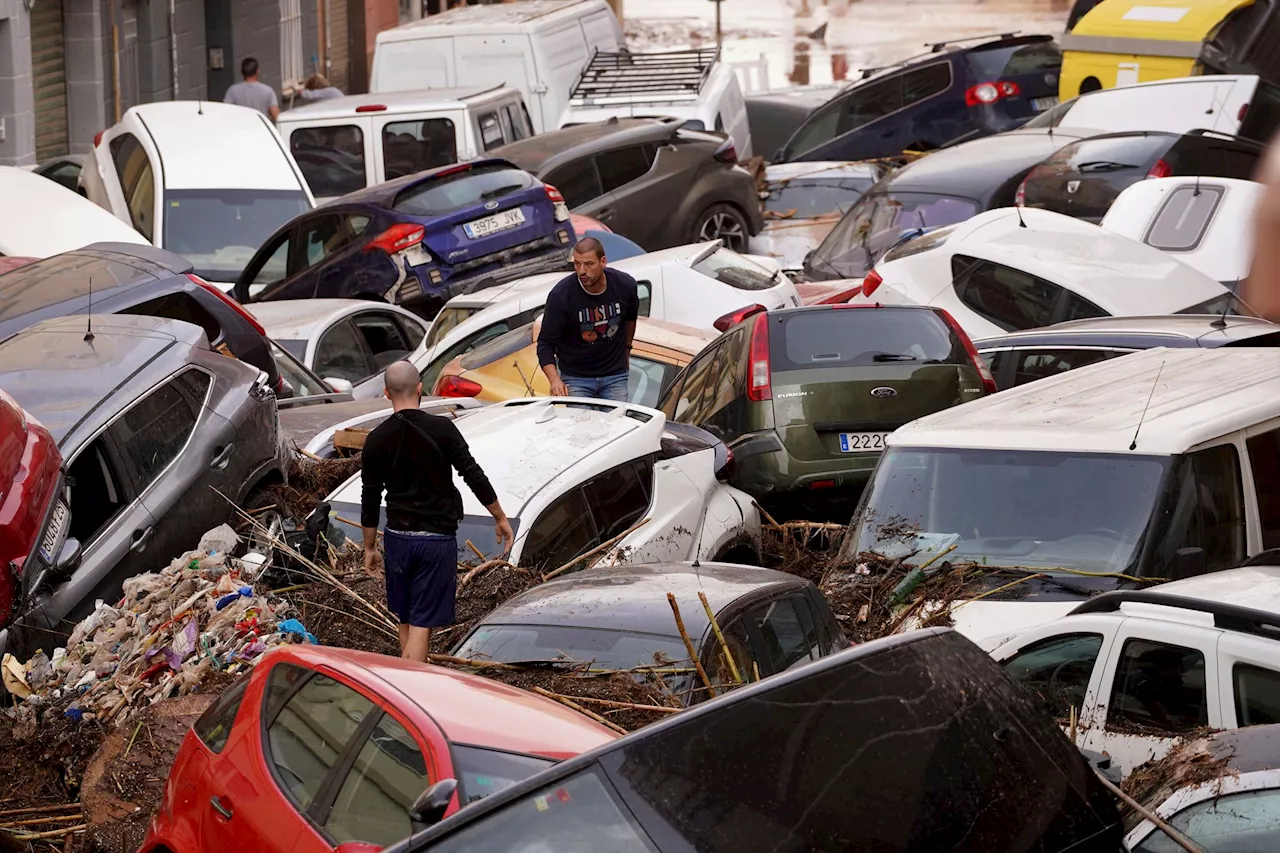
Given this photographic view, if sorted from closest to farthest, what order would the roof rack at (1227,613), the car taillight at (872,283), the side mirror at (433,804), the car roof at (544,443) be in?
the side mirror at (433,804) < the roof rack at (1227,613) < the car roof at (544,443) < the car taillight at (872,283)

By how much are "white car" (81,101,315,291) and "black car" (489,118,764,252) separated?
105 inches

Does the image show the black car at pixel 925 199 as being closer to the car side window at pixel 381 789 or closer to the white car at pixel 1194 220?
the white car at pixel 1194 220

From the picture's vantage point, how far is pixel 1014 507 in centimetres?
790

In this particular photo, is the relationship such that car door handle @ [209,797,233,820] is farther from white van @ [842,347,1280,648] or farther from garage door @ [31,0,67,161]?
garage door @ [31,0,67,161]

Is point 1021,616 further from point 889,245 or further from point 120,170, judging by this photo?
point 120,170

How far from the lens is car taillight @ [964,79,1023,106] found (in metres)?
22.7

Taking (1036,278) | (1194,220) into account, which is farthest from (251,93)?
(1036,278)

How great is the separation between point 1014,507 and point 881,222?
30.9 ft

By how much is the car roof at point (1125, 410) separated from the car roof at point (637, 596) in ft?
5.03

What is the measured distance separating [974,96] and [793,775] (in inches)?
789

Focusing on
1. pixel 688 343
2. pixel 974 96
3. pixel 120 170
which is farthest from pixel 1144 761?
pixel 974 96

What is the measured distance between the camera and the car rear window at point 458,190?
16.1 m

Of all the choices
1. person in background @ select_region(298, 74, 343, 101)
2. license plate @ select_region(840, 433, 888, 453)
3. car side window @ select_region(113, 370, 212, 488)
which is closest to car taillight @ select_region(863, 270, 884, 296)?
license plate @ select_region(840, 433, 888, 453)

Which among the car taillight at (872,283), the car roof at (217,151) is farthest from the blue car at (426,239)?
the car taillight at (872,283)
